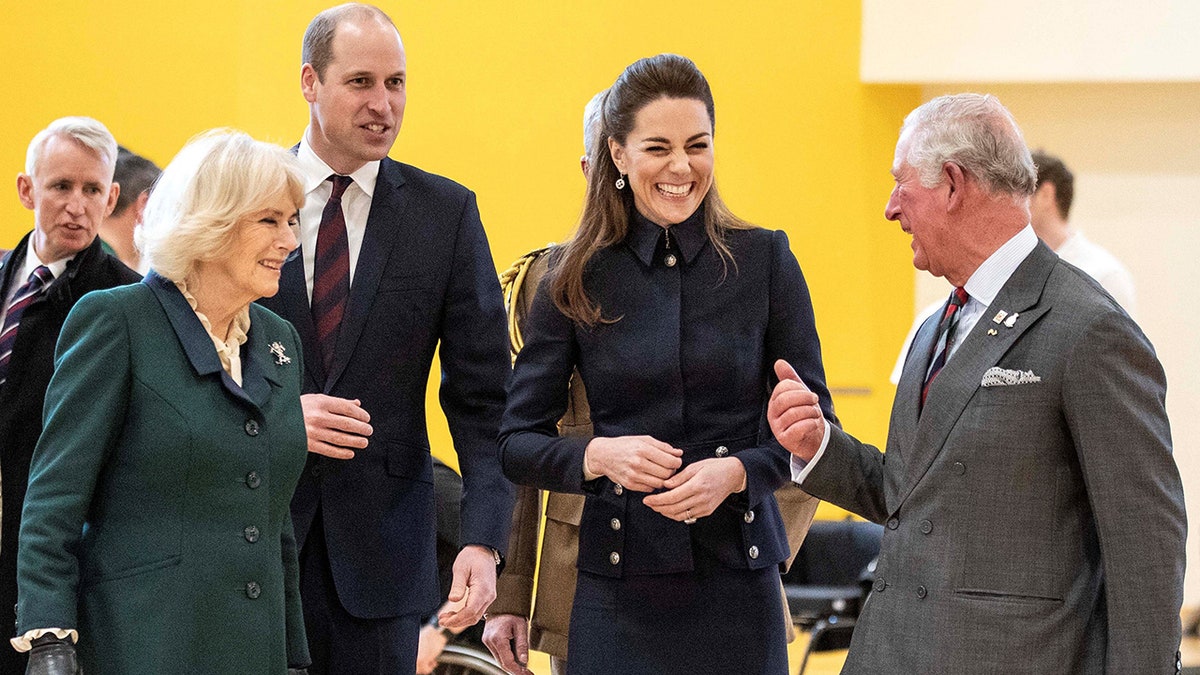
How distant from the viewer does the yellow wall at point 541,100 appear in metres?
7.23

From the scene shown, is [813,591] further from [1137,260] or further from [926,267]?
[926,267]

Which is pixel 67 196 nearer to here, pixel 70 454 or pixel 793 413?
pixel 70 454

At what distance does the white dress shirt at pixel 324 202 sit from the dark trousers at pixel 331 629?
20.9 inches

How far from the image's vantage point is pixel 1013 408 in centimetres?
226

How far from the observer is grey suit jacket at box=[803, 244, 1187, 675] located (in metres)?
2.16

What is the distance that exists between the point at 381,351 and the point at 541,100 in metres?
4.60

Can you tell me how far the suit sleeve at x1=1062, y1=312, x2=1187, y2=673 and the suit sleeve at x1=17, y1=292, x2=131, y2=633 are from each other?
1480 millimetres

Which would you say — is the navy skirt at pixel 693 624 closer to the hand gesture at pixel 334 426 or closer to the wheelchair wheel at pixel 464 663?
the hand gesture at pixel 334 426

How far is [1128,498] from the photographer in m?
2.15

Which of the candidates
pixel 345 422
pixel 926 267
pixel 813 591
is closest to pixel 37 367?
pixel 345 422

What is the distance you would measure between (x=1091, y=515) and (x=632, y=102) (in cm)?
109

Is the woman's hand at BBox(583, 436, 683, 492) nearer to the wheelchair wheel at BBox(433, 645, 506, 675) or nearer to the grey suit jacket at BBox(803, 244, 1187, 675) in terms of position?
the grey suit jacket at BBox(803, 244, 1187, 675)

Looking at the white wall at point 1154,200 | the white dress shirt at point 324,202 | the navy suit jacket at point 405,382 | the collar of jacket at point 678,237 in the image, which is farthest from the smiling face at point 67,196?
the white wall at point 1154,200

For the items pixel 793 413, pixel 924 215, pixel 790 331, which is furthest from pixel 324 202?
pixel 924 215
